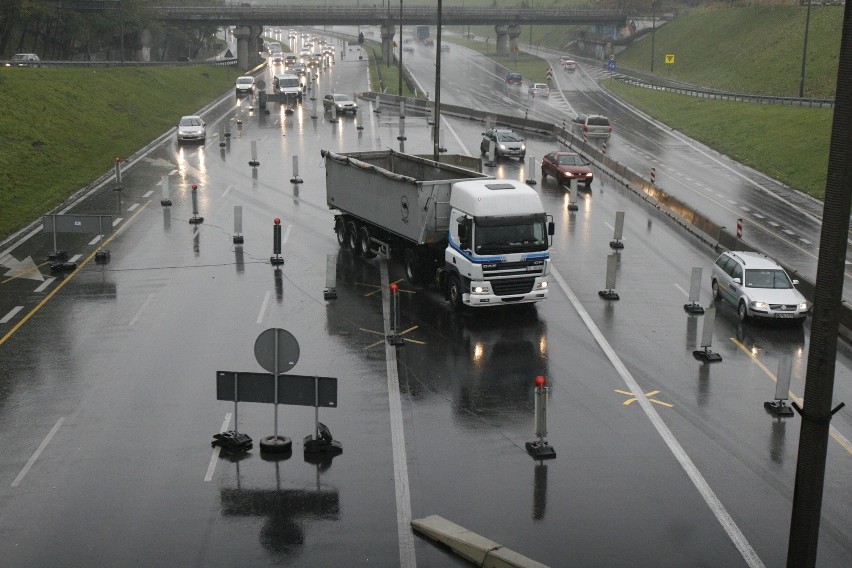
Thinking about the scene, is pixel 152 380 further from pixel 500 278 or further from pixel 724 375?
pixel 724 375

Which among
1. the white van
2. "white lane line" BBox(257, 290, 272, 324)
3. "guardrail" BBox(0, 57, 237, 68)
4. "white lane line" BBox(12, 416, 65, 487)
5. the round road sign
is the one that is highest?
"guardrail" BBox(0, 57, 237, 68)

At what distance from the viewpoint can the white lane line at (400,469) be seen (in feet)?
47.5

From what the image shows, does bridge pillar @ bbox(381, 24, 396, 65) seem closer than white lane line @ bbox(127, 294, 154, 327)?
No

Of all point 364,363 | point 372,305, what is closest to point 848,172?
point 364,363

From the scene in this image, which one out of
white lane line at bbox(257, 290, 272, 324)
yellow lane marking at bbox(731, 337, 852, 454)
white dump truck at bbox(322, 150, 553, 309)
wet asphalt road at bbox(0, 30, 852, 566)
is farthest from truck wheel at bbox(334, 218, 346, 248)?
yellow lane marking at bbox(731, 337, 852, 454)

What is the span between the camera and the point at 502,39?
147750mm

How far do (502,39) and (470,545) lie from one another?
139175 mm

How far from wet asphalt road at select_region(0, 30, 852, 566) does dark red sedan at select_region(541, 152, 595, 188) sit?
489 inches

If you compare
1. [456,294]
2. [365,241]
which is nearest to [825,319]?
[456,294]

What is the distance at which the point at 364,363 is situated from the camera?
2280 cm

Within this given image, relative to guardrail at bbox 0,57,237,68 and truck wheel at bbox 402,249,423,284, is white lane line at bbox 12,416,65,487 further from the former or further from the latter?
guardrail at bbox 0,57,237,68

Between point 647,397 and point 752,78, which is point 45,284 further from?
point 752,78

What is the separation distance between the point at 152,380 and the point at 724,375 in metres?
12.0

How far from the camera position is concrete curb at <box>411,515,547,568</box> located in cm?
1348
